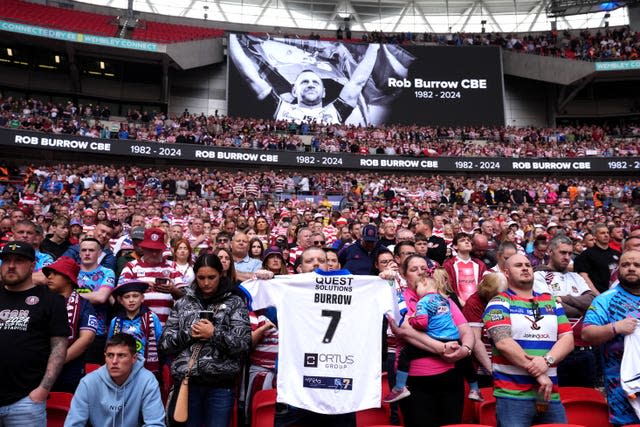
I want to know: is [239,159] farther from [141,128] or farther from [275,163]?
[141,128]

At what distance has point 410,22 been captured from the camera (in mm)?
39938

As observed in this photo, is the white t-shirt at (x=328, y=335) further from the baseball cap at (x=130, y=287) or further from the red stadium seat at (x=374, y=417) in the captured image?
the baseball cap at (x=130, y=287)

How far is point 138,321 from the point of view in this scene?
4.68 meters

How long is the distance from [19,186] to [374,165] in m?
16.1

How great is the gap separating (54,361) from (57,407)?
0.45 m

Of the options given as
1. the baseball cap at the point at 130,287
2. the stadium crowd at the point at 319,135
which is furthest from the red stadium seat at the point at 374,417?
the stadium crowd at the point at 319,135

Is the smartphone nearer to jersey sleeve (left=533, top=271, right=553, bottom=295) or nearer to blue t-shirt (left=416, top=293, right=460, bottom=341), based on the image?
blue t-shirt (left=416, top=293, right=460, bottom=341)

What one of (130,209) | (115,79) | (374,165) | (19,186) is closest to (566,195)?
(374,165)

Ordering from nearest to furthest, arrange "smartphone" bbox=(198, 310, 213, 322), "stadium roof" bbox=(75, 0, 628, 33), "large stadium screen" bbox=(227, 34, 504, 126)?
"smartphone" bbox=(198, 310, 213, 322) < "large stadium screen" bbox=(227, 34, 504, 126) < "stadium roof" bbox=(75, 0, 628, 33)

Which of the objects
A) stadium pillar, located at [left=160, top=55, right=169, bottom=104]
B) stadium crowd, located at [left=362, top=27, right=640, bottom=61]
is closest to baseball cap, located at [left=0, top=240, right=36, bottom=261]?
stadium pillar, located at [left=160, top=55, right=169, bottom=104]

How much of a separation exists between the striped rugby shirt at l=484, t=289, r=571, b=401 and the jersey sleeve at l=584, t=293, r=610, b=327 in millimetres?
193

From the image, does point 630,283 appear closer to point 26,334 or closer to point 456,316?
point 456,316

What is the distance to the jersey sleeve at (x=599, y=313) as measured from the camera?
370 cm

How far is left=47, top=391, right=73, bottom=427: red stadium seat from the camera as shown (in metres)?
3.94
